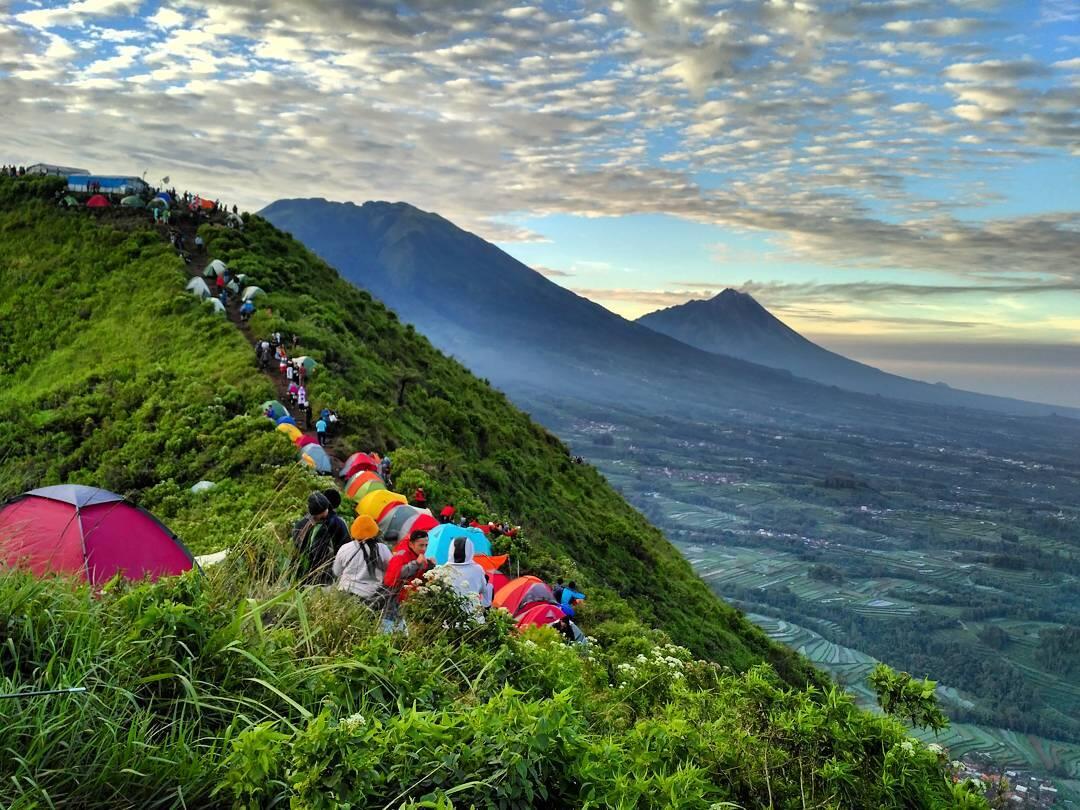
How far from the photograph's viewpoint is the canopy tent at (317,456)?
1562cm

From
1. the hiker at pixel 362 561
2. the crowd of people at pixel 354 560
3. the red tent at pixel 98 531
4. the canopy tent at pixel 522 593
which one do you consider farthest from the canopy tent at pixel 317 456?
the hiker at pixel 362 561

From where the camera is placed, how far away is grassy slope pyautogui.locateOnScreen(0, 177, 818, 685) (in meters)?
16.1

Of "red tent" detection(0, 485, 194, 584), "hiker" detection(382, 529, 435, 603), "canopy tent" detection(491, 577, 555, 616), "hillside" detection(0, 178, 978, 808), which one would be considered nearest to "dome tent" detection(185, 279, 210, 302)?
"hillside" detection(0, 178, 978, 808)

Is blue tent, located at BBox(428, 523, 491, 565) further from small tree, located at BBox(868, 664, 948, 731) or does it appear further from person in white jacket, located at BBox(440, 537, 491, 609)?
small tree, located at BBox(868, 664, 948, 731)

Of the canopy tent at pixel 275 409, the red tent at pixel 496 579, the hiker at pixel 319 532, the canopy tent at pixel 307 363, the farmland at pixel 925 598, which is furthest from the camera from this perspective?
the farmland at pixel 925 598

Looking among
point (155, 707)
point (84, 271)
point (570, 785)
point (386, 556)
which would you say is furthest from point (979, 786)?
point (84, 271)

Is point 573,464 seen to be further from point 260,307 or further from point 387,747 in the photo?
point 387,747

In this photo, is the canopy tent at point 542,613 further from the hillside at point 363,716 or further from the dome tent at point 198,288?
the dome tent at point 198,288

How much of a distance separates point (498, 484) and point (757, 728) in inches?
793

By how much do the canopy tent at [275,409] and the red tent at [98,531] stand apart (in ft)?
30.8

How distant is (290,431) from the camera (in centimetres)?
1694

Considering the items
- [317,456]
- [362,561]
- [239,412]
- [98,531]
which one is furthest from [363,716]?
[239,412]

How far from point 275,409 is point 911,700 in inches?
667

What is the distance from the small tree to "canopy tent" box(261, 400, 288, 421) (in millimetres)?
16456
